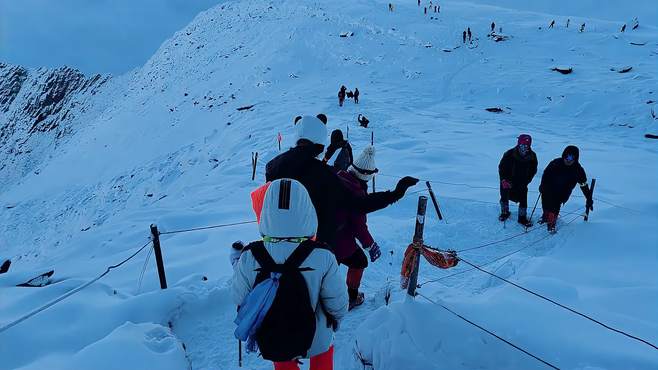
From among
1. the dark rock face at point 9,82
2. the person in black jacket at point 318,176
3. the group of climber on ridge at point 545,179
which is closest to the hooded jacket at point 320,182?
the person in black jacket at point 318,176

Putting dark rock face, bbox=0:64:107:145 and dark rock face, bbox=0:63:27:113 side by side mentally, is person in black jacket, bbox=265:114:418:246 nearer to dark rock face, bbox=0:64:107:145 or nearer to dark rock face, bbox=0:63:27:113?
dark rock face, bbox=0:64:107:145

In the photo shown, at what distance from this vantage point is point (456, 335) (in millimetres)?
3062

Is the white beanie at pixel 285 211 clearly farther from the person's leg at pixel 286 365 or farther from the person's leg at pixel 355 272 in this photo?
the person's leg at pixel 355 272

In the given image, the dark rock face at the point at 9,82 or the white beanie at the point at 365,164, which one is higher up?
the dark rock face at the point at 9,82

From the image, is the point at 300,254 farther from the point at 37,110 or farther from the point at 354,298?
the point at 37,110

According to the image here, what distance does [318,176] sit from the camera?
9.58 feet

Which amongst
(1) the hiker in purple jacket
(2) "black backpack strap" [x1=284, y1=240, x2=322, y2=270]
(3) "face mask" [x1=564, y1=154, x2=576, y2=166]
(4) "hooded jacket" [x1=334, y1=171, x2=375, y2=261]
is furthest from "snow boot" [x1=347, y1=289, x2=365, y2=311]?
(3) "face mask" [x1=564, y1=154, x2=576, y2=166]

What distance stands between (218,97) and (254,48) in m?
9.60

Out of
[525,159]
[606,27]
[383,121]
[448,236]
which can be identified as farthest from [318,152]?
[606,27]

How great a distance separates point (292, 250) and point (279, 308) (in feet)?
1.03

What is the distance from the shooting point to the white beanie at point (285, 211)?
206 centimetres

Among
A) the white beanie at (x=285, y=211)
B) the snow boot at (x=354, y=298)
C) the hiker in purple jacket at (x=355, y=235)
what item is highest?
the white beanie at (x=285, y=211)

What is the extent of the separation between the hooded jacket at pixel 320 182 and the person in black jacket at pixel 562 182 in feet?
14.6

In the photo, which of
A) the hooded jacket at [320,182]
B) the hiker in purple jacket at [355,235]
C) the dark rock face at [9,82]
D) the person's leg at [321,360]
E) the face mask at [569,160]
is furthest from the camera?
the dark rock face at [9,82]
